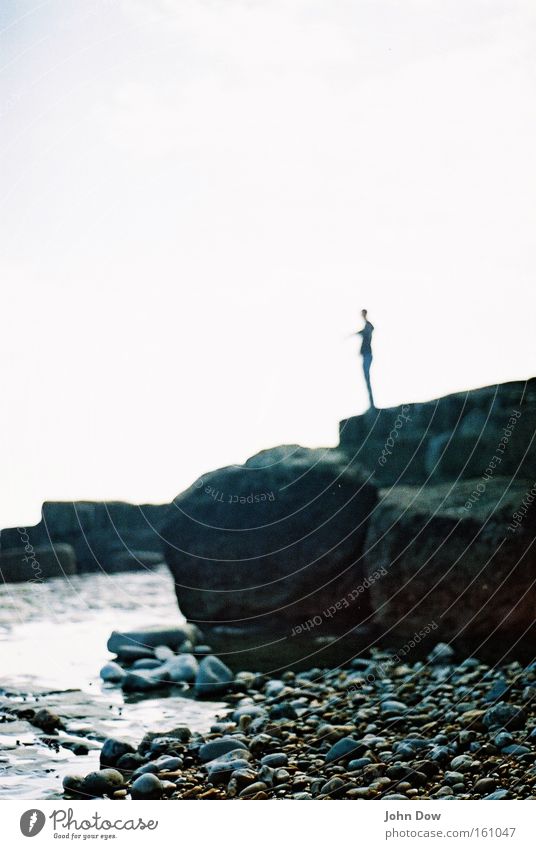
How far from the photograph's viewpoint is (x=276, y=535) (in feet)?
20.2

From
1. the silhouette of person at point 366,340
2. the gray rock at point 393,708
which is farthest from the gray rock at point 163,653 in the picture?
the silhouette of person at point 366,340

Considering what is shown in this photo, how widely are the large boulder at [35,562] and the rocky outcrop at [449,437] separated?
1.83m

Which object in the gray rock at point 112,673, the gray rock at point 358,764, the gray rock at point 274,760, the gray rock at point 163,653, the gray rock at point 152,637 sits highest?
the gray rock at point 152,637

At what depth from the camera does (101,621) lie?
20.3ft

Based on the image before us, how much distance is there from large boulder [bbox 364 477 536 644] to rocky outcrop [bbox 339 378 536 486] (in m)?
0.10

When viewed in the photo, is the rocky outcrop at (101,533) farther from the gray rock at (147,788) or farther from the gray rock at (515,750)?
the gray rock at (515,750)

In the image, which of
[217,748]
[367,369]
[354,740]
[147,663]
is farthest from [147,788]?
[367,369]

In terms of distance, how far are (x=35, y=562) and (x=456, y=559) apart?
8.27 ft

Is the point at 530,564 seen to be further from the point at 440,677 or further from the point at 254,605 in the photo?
the point at 254,605

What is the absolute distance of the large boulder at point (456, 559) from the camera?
552 centimetres

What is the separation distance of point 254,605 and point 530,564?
1.72 meters

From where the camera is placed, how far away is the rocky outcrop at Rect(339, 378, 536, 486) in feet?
18.6

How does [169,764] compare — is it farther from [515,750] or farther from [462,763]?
[515,750]

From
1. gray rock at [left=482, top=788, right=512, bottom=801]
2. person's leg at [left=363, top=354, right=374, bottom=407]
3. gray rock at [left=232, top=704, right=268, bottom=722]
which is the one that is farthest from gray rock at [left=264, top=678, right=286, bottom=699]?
person's leg at [left=363, top=354, right=374, bottom=407]
